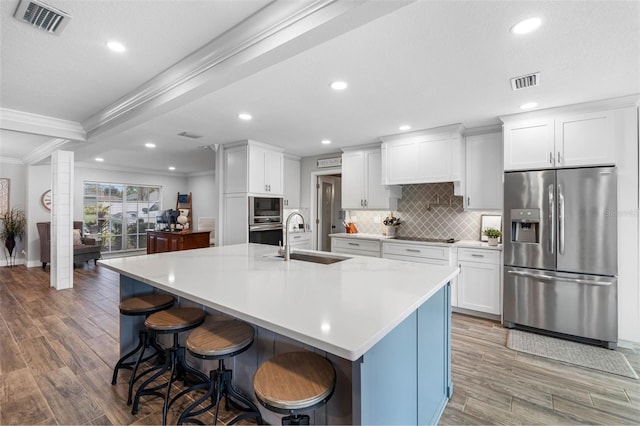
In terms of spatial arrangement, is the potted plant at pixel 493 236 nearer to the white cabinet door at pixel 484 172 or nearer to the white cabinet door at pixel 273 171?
the white cabinet door at pixel 484 172

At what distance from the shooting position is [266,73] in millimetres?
2365

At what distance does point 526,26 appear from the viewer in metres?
1.73

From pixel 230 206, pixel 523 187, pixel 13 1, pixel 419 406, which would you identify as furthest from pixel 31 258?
pixel 523 187

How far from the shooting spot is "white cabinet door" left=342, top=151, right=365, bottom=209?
4852 millimetres

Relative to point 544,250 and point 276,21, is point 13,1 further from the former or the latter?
point 544,250

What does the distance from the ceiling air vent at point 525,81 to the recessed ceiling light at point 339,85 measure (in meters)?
1.36

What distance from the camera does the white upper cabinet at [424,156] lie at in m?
3.84

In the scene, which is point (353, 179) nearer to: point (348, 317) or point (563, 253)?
point (563, 253)

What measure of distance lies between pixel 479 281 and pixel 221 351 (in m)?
3.24

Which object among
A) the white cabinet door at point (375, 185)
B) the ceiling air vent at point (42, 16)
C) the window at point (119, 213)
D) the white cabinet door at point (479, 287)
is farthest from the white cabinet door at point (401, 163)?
the window at point (119, 213)

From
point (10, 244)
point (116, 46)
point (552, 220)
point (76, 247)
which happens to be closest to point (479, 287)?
point (552, 220)

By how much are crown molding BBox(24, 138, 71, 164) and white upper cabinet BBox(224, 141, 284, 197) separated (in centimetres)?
224

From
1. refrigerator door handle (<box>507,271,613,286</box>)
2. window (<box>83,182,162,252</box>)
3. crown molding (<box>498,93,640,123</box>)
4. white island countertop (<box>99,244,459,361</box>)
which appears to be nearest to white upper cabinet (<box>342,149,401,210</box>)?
crown molding (<box>498,93,640,123</box>)

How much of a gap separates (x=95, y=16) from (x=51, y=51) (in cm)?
70
